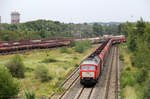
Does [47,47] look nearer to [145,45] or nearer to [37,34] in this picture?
[37,34]

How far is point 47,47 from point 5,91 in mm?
48385

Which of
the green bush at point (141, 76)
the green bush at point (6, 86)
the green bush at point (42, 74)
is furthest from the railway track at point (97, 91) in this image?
the green bush at point (6, 86)

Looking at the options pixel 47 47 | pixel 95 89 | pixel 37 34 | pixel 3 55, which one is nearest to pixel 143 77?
pixel 95 89

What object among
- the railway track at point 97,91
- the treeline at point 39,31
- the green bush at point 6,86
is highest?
the treeline at point 39,31

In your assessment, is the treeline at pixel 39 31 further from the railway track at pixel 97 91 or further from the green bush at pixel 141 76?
the green bush at pixel 141 76

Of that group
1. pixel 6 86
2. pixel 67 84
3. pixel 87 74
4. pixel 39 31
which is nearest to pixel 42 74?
pixel 67 84

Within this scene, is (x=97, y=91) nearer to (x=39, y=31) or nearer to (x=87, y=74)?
(x=87, y=74)

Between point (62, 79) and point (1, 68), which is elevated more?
point (1, 68)

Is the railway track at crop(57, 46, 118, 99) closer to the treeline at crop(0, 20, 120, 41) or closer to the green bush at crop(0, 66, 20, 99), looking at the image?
the green bush at crop(0, 66, 20, 99)

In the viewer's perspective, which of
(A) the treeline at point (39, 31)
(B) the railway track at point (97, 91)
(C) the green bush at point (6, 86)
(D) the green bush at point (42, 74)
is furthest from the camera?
(A) the treeline at point (39, 31)

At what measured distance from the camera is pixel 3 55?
48438 mm

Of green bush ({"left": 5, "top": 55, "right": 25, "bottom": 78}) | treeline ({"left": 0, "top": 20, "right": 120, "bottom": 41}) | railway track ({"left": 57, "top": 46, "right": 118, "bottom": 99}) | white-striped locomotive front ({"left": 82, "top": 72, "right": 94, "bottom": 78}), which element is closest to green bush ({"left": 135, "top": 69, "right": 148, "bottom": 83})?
railway track ({"left": 57, "top": 46, "right": 118, "bottom": 99})

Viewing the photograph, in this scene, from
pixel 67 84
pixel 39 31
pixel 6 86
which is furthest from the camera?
pixel 39 31

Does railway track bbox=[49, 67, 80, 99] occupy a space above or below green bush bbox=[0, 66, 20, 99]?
below
